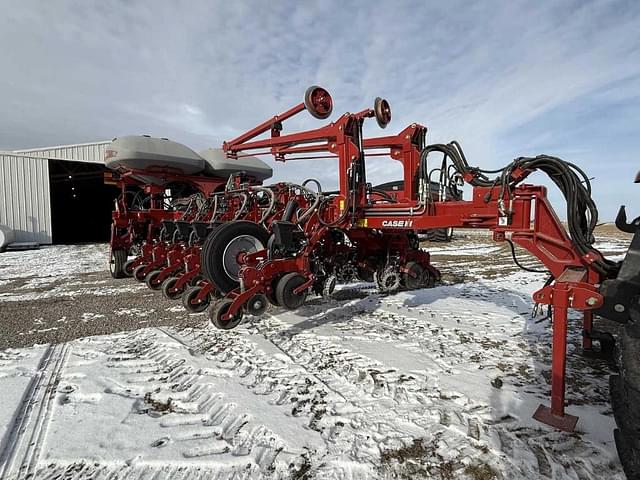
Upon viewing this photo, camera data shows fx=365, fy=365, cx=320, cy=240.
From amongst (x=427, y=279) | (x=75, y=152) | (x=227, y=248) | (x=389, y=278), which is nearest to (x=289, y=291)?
(x=227, y=248)

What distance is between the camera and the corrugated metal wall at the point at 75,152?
17531 mm

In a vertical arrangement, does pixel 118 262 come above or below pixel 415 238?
below

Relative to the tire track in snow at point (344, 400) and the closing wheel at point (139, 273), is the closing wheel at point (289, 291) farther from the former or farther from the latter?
the closing wheel at point (139, 273)

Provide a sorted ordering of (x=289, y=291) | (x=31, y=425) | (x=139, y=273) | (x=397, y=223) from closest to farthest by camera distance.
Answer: (x=31, y=425)
(x=289, y=291)
(x=397, y=223)
(x=139, y=273)

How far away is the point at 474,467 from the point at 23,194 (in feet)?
69.4

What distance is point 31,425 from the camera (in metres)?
2.46

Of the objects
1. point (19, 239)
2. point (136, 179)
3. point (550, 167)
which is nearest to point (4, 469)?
point (550, 167)

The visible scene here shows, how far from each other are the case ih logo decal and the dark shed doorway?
2475 centimetres

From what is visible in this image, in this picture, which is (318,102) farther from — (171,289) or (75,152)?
(75,152)

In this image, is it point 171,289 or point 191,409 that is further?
point 171,289

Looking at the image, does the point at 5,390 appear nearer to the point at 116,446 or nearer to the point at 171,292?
the point at 116,446

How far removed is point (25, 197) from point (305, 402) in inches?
785

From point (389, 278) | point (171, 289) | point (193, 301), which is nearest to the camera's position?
point (193, 301)

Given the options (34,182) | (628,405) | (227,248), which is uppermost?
(34,182)
